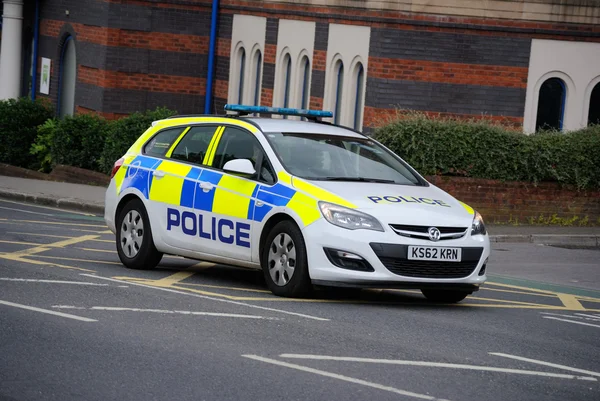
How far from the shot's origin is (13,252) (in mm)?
12242

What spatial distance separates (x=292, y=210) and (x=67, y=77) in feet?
63.9

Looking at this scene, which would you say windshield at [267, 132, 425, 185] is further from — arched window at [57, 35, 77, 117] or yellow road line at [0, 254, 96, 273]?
arched window at [57, 35, 77, 117]

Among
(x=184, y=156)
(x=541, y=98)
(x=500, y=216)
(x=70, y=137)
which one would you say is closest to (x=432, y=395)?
(x=184, y=156)

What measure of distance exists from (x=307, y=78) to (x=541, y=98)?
4750mm

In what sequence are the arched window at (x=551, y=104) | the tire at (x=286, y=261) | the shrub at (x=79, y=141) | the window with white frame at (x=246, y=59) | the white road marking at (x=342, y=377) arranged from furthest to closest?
the window with white frame at (x=246, y=59) < the shrub at (x=79, y=141) < the arched window at (x=551, y=104) < the tire at (x=286, y=261) < the white road marking at (x=342, y=377)

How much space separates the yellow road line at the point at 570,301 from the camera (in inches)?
448

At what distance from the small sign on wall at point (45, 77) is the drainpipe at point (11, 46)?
0.67 meters

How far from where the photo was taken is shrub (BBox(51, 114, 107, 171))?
23.0m

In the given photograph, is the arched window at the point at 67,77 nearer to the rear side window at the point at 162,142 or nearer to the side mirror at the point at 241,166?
the rear side window at the point at 162,142

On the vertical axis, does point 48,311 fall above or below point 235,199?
below

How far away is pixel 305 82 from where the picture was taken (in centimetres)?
2428

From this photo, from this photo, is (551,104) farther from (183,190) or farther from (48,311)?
(48,311)

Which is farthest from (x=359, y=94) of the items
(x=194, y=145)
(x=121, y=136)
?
(x=194, y=145)

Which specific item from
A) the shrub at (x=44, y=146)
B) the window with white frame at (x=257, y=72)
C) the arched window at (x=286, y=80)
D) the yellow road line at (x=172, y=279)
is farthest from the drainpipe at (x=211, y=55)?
the yellow road line at (x=172, y=279)
